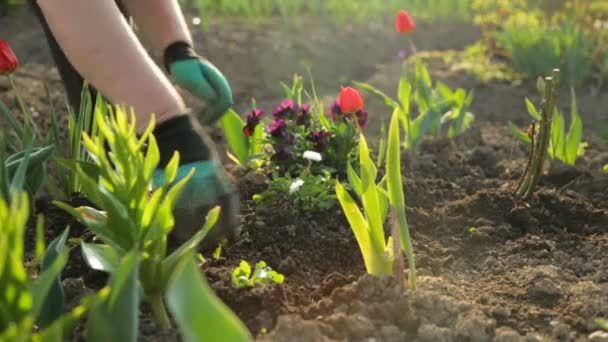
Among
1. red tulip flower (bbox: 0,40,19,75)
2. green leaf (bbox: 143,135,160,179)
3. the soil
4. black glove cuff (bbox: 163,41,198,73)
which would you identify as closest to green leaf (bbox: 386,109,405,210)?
the soil

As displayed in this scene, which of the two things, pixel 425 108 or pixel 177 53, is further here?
pixel 425 108

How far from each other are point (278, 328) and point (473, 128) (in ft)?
6.86

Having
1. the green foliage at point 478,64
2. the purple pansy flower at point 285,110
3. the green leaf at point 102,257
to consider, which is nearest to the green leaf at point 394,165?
the green leaf at point 102,257

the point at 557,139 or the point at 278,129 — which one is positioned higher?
the point at 278,129

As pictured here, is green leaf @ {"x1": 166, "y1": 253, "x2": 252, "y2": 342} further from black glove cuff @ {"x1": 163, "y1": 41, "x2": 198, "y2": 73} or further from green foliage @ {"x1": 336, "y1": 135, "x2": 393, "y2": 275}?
black glove cuff @ {"x1": 163, "y1": 41, "x2": 198, "y2": 73}

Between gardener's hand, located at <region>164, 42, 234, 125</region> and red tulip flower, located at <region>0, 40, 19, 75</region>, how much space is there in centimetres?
40

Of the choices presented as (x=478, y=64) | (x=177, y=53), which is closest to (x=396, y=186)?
(x=177, y=53)

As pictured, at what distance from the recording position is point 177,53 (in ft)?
7.64

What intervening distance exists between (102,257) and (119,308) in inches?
14.5

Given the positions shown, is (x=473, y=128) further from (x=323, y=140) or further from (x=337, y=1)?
(x=337, y=1)

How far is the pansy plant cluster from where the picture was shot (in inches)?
91.7

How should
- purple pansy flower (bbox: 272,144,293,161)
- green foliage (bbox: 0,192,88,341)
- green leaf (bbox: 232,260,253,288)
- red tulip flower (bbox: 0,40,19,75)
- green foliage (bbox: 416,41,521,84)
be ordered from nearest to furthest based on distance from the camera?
green foliage (bbox: 0,192,88,341)
green leaf (bbox: 232,260,253,288)
red tulip flower (bbox: 0,40,19,75)
purple pansy flower (bbox: 272,144,293,161)
green foliage (bbox: 416,41,521,84)

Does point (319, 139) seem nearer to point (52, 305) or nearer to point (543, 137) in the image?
point (543, 137)

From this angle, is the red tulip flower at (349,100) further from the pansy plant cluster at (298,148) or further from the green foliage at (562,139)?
the green foliage at (562,139)
